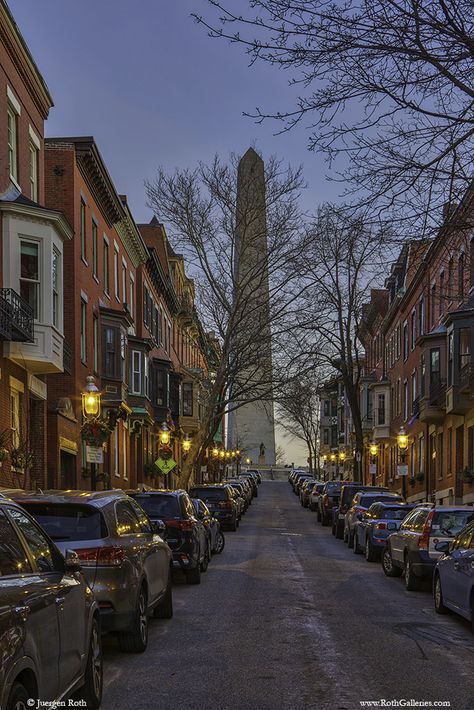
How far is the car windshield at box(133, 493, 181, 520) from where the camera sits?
58.6 feet

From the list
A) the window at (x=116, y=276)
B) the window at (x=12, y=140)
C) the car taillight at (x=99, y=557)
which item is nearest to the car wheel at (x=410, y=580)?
the car taillight at (x=99, y=557)

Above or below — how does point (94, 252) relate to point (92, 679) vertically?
above

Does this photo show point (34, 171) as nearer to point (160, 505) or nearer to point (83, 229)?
point (83, 229)

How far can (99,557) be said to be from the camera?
32.7 ft

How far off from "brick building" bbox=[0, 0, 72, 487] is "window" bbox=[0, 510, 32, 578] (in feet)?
49.6

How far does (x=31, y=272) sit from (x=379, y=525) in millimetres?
10368

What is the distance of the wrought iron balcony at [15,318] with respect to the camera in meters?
21.2

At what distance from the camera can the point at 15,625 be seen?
5.40 meters

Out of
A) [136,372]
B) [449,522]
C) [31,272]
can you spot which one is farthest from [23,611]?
[136,372]

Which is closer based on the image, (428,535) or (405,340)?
(428,535)

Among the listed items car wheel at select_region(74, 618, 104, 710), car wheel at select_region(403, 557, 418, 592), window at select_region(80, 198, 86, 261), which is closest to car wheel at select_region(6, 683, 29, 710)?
car wheel at select_region(74, 618, 104, 710)

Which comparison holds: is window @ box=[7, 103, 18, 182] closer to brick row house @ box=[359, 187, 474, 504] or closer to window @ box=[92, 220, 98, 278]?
brick row house @ box=[359, 187, 474, 504]

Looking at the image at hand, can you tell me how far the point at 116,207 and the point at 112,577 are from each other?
98.6 ft

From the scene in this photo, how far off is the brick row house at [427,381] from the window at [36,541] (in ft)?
25.4
